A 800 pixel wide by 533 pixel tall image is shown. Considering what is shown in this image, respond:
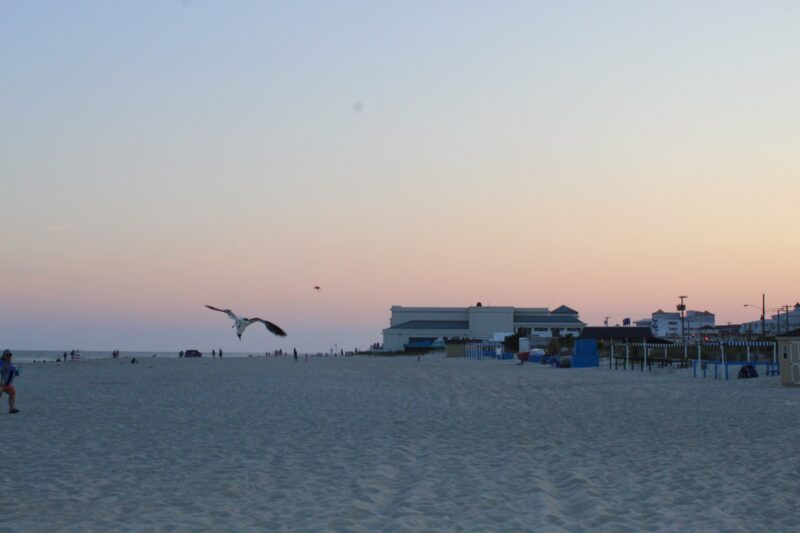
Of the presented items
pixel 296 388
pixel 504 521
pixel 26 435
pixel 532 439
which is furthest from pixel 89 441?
pixel 296 388

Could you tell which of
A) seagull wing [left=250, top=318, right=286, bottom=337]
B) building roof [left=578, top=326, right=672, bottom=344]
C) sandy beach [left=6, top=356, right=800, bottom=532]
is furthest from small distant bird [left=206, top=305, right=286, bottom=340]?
building roof [left=578, top=326, right=672, bottom=344]

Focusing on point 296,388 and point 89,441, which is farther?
point 296,388

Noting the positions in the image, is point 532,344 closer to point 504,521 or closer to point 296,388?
point 296,388

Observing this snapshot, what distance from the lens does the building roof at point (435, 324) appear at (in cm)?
13675

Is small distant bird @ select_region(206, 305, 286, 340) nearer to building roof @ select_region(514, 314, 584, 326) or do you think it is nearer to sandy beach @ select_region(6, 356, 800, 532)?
sandy beach @ select_region(6, 356, 800, 532)

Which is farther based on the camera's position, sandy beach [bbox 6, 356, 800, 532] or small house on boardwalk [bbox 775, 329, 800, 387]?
small house on boardwalk [bbox 775, 329, 800, 387]

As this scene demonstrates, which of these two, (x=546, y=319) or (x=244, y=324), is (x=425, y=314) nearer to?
(x=546, y=319)

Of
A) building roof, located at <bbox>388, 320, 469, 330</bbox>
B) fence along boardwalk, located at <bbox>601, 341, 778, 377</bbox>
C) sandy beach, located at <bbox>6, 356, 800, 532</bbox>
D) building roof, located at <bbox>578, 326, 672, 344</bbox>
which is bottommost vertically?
sandy beach, located at <bbox>6, 356, 800, 532</bbox>

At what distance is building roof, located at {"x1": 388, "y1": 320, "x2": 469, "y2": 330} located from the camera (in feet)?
449

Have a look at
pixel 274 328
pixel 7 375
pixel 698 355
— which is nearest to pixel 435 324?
pixel 698 355

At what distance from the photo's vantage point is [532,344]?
90250 millimetres

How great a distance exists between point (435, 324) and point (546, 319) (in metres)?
18.1

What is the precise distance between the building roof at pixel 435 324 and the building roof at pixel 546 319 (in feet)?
28.8

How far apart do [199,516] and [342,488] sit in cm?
198
